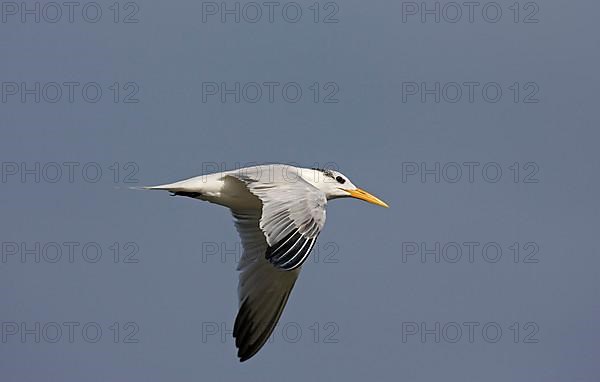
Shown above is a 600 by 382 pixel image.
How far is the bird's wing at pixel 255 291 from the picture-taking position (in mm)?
13352

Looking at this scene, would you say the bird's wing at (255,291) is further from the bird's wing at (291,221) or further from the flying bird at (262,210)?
the bird's wing at (291,221)

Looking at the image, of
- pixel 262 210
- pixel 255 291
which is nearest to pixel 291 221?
pixel 262 210

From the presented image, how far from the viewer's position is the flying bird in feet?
35.4

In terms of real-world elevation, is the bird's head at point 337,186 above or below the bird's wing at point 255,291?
above

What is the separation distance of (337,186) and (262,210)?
2.34m

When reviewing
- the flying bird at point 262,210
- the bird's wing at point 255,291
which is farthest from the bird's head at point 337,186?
the bird's wing at point 255,291

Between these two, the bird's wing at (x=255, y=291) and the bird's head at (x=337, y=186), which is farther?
the bird's head at (x=337, y=186)

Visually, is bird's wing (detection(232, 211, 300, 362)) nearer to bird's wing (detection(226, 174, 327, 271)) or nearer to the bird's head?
the bird's head

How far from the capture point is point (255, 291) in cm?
1347

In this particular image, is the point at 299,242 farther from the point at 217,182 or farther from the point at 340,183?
the point at 340,183

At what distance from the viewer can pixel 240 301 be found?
1347 cm

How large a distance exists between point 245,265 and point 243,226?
49 cm

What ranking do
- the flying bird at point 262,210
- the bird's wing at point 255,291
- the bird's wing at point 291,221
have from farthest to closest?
the bird's wing at point 255,291 → the flying bird at point 262,210 → the bird's wing at point 291,221

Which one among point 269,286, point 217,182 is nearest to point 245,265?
point 269,286
